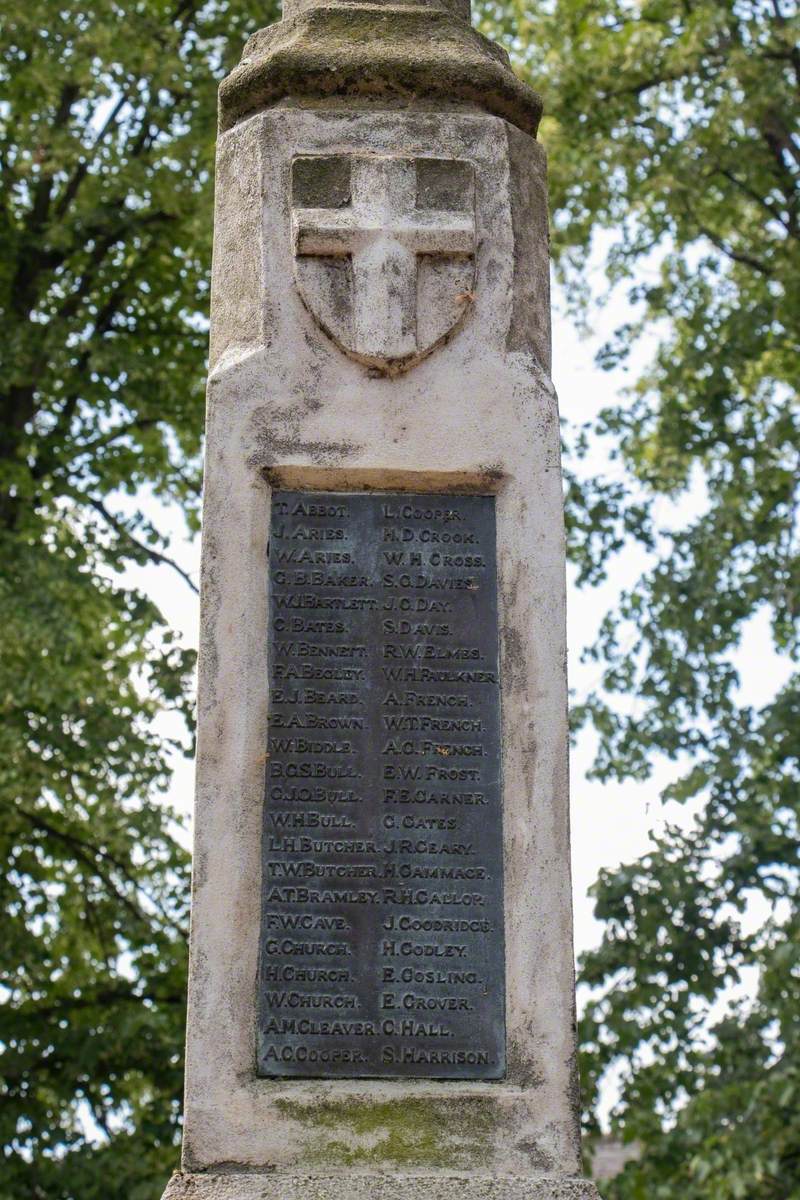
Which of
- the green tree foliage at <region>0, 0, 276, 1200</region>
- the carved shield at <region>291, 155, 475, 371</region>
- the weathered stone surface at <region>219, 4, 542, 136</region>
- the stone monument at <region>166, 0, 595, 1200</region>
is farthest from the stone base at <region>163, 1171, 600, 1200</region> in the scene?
the green tree foliage at <region>0, 0, 276, 1200</region>

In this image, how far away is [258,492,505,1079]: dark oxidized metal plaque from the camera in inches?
162

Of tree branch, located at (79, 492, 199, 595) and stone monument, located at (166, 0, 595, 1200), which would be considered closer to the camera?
stone monument, located at (166, 0, 595, 1200)

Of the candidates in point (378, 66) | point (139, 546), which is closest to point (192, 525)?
point (139, 546)

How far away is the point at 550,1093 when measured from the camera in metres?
4.09

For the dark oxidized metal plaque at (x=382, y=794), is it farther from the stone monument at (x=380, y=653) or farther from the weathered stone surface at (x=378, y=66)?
the weathered stone surface at (x=378, y=66)

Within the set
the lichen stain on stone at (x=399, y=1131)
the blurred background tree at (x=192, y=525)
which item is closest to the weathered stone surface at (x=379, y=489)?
the lichen stain on stone at (x=399, y=1131)

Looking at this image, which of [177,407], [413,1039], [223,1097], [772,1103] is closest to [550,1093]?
[413,1039]

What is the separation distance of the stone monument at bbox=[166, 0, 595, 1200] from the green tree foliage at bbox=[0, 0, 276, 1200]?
539 centimetres

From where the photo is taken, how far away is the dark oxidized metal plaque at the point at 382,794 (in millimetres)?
4109

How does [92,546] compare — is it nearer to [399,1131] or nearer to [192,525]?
[192,525]

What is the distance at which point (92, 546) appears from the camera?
11047mm

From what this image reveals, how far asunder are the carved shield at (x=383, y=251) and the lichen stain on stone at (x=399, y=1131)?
174cm

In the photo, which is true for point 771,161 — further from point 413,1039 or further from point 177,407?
point 413,1039

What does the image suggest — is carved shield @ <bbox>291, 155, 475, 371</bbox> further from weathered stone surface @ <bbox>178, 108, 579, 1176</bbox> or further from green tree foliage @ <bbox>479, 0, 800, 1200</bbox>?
green tree foliage @ <bbox>479, 0, 800, 1200</bbox>
